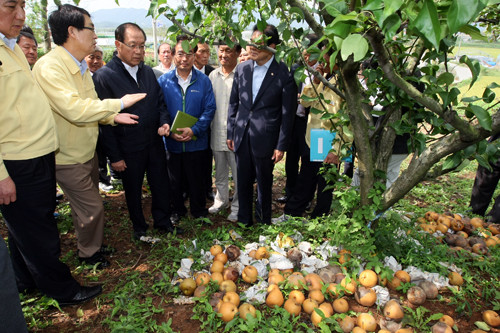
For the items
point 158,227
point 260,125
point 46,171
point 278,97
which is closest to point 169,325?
point 46,171

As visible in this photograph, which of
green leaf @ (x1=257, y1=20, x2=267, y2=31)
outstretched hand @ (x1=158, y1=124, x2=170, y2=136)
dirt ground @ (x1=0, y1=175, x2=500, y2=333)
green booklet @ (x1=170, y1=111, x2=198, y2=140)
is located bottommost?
dirt ground @ (x1=0, y1=175, x2=500, y2=333)

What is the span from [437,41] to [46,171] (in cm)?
240

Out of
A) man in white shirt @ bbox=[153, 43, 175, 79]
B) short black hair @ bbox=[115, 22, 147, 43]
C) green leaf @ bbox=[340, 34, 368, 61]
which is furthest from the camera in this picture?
man in white shirt @ bbox=[153, 43, 175, 79]

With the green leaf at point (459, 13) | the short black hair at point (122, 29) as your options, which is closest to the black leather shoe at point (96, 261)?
the short black hair at point (122, 29)

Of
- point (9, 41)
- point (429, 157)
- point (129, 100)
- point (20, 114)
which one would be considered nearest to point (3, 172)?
point (20, 114)

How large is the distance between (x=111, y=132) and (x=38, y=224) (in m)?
1.12

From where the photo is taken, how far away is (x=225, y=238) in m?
3.14

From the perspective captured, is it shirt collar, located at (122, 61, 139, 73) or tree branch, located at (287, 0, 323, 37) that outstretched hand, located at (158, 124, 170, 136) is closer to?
shirt collar, located at (122, 61, 139, 73)

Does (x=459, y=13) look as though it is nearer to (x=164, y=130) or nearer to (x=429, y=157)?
(x=429, y=157)

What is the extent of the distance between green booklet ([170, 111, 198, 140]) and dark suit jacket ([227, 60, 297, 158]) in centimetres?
50

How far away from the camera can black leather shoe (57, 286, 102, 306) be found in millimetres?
2531

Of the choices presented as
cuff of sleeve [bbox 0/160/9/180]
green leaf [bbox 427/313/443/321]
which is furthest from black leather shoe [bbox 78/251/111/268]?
green leaf [bbox 427/313/443/321]

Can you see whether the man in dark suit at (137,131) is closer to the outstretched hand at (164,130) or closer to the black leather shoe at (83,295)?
the outstretched hand at (164,130)

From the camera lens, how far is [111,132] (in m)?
3.12
